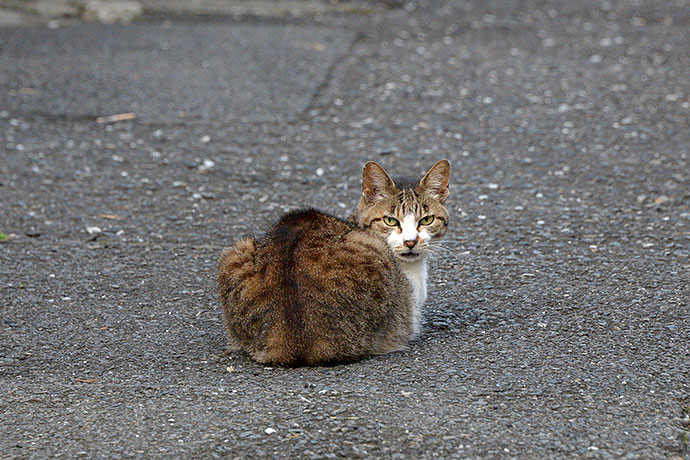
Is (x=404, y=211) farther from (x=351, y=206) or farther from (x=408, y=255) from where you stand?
(x=351, y=206)

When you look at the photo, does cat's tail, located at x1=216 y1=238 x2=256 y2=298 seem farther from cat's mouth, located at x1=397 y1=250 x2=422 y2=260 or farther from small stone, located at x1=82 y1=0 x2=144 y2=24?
small stone, located at x1=82 y1=0 x2=144 y2=24

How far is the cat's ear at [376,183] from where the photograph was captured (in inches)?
180

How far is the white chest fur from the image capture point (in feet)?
14.8

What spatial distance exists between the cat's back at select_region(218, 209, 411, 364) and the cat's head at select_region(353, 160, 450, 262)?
17 cm

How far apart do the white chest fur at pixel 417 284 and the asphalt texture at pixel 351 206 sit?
0.14 meters

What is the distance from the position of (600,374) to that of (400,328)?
0.94 m

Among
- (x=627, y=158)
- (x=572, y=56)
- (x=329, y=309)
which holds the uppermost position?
(x=572, y=56)

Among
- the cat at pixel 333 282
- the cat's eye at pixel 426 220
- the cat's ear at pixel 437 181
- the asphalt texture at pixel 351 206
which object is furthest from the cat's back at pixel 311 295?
the cat's ear at pixel 437 181

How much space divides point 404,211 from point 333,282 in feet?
2.19

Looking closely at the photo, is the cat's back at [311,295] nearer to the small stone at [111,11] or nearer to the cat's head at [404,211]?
the cat's head at [404,211]

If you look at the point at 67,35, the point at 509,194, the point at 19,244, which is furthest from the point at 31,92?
the point at 509,194

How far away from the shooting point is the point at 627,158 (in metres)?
7.36

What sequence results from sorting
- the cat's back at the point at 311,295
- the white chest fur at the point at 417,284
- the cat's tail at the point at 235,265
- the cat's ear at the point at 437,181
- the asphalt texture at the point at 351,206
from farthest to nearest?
the cat's ear at the point at 437,181 < the white chest fur at the point at 417,284 < the cat's tail at the point at 235,265 < the cat's back at the point at 311,295 < the asphalt texture at the point at 351,206

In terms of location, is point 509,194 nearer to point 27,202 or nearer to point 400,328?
point 400,328
